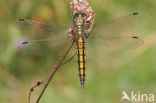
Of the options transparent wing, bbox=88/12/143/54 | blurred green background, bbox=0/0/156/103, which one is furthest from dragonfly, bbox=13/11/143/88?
blurred green background, bbox=0/0/156/103

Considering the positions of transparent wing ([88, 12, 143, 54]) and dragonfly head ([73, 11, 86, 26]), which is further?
transparent wing ([88, 12, 143, 54])

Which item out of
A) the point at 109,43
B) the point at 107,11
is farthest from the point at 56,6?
the point at 109,43

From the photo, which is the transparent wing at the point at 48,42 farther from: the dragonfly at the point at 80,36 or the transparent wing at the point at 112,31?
the transparent wing at the point at 112,31

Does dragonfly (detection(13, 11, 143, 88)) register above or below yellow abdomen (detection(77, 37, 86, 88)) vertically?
above

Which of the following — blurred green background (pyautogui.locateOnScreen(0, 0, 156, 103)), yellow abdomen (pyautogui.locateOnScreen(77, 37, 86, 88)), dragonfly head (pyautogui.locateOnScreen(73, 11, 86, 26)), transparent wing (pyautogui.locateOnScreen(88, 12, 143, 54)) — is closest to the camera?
dragonfly head (pyautogui.locateOnScreen(73, 11, 86, 26))

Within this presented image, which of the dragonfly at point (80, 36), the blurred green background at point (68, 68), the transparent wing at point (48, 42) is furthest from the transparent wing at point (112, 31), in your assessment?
the blurred green background at point (68, 68)

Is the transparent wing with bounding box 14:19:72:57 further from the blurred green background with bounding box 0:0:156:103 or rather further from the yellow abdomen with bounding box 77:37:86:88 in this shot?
the blurred green background with bounding box 0:0:156:103

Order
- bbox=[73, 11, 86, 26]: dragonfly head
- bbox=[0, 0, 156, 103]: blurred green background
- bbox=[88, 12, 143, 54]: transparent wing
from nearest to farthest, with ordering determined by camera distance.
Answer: bbox=[73, 11, 86, 26]: dragonfly head
bbox=[88, 12, 143, 54]: transparent wing
bbox=[0, 0, 156, 103]: blurred green background

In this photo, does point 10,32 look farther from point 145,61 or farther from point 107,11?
point 145,61
